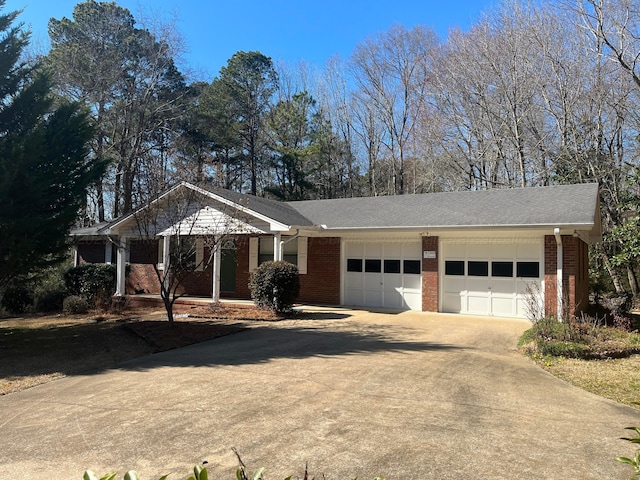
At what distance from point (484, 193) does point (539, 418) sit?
11.9 m

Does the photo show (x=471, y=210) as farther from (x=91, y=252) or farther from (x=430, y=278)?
(x=91, y=252)

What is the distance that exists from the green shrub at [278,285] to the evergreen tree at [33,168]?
5.28m

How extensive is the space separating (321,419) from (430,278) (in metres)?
9.64

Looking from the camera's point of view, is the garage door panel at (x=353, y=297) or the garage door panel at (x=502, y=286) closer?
the garage door panel at (x=502, y=286)

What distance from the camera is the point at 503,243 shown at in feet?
42.5

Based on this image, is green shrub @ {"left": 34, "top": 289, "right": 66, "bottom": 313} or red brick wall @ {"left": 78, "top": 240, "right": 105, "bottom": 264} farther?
red brick wall @ {"left": 78, "top": 240, "right": 105, "bottom": 264}

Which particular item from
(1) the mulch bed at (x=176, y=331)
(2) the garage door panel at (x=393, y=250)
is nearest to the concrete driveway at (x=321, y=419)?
(1) the mulch bed at (x=176, y=331)

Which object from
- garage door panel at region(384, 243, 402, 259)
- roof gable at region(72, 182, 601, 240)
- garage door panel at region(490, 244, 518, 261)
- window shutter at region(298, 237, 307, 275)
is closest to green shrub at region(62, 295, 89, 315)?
roof gable at region(72, 182, 601, 240)

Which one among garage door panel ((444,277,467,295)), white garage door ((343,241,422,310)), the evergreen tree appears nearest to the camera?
the evergreen tree

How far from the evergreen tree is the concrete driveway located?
12.9 ft

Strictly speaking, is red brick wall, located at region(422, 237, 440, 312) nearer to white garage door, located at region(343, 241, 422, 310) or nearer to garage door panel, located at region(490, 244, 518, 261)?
white garage door, located at region(343, 241, 422, 310)

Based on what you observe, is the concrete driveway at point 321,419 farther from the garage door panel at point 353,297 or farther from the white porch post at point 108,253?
the white porch post at point 108,253

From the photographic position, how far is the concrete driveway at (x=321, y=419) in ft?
12.4

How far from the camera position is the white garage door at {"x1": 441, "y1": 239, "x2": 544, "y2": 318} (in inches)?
496
